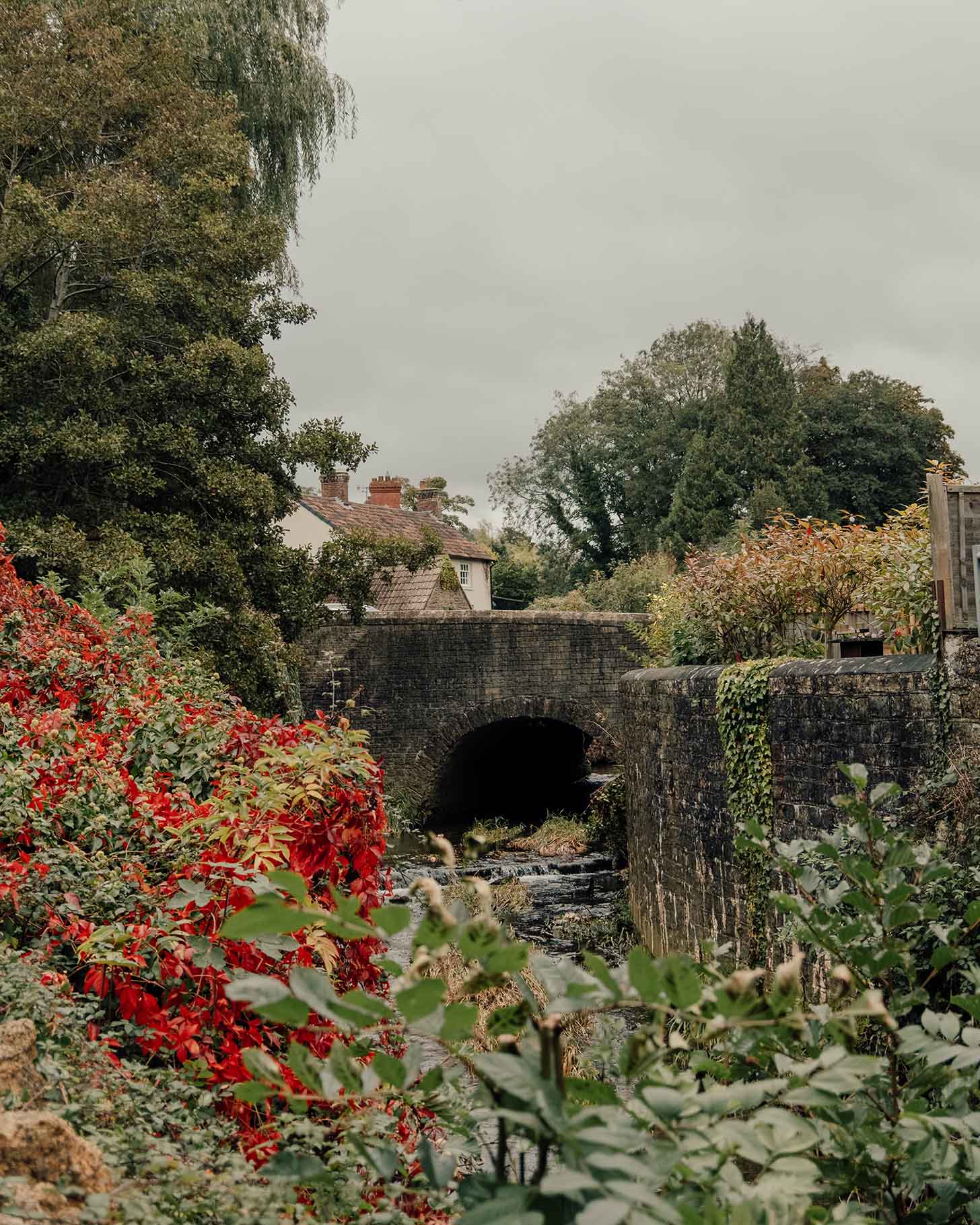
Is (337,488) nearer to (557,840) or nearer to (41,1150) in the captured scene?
(557,840)

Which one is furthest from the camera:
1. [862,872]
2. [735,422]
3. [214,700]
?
[735,422]

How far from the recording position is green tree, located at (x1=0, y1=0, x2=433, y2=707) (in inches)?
480

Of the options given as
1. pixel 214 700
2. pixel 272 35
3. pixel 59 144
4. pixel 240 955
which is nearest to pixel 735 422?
pixel 272 35

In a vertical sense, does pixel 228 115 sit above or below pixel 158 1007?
above

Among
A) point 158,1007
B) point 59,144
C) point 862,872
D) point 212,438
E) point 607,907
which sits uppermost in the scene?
point 59,144

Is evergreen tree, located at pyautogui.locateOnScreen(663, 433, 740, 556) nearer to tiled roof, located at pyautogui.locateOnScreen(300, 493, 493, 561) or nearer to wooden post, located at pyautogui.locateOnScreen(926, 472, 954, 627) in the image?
tiled roof, located at pyautogui.locateOnScreen(300, 493, 493, 561)

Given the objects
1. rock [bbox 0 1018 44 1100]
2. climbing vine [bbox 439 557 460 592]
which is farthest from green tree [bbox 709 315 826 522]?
rock [bbox 0 1018 44 1100]

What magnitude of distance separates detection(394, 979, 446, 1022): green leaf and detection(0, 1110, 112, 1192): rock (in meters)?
0.90

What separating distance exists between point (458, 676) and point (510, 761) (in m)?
6.47

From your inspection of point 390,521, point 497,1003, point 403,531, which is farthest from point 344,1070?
point 390,521

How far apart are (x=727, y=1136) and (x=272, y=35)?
17.0 m

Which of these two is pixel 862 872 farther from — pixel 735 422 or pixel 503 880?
pixel 735 422

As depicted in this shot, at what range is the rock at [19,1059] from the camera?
245 cm

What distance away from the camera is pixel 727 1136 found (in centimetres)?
158
